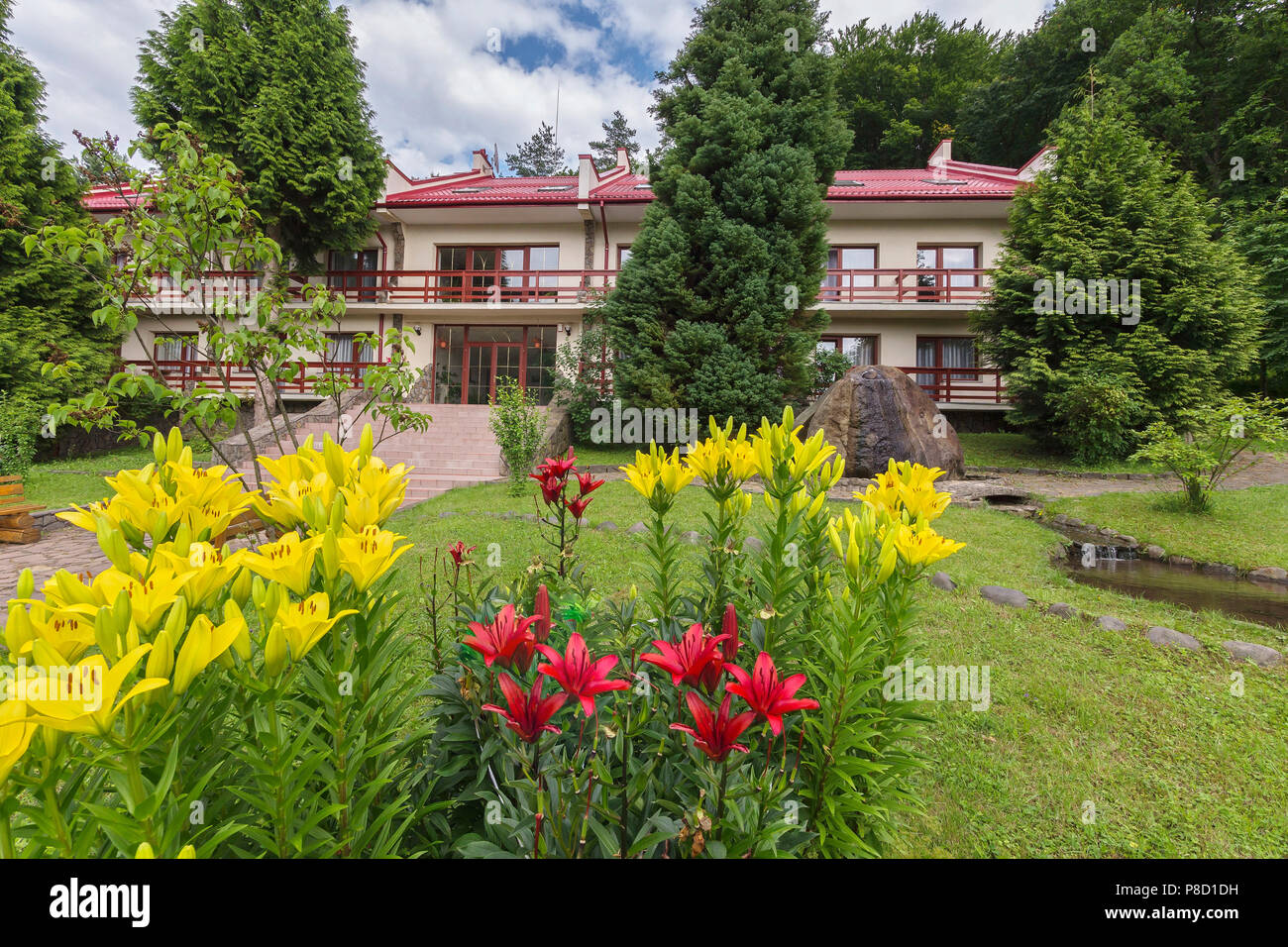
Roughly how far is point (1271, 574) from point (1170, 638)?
2985 millimetres

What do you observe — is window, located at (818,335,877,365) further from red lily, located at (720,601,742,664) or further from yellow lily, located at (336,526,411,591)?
yellow lily, located at (336,526,411,591)

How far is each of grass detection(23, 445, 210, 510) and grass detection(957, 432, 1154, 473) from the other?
556 inches

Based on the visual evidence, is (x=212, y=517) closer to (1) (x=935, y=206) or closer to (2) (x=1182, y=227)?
(2) (x=1182, y=227)

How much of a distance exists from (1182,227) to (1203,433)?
6711 mm

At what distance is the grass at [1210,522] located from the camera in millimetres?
5480

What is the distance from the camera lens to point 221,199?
8.88 ft

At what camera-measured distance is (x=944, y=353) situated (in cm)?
1585

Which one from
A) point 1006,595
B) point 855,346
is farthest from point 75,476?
point 855,346

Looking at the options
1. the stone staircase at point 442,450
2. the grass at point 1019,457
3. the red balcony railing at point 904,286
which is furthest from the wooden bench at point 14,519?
the red balcony railing at point 904,286

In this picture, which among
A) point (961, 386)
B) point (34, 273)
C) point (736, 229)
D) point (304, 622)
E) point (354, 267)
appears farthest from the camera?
point (354, 267)

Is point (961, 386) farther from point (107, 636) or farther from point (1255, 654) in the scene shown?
point (107, 636)

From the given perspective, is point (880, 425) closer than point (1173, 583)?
No
